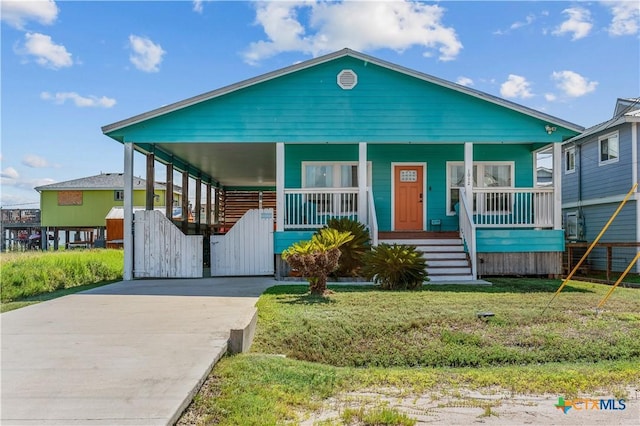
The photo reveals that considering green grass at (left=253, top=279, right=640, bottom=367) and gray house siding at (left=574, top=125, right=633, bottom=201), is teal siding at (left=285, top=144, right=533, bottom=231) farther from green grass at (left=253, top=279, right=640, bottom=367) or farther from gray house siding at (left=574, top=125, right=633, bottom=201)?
green grass at (left=253, top=279, right=640, bottom=367)

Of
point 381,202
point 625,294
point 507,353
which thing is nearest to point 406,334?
point 507,353

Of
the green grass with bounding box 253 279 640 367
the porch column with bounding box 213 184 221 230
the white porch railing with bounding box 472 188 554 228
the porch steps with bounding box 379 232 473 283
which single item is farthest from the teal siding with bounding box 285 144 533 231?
the porch column with bounding box 213 184 221 230

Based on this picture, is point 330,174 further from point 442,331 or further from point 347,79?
point 442,331

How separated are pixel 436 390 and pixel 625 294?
6.76m

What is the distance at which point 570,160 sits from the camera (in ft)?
67.7

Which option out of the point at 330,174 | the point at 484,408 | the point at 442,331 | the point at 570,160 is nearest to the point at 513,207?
the point at 330,174

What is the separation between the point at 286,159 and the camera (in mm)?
14320

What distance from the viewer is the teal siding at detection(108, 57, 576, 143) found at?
1218 cm

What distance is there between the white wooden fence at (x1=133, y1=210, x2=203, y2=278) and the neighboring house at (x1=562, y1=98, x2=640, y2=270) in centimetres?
1161

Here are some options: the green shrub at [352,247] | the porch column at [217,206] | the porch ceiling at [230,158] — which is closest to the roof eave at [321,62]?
the porch ceiling at [230,158]

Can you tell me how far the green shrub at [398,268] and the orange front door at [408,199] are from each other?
4529mm

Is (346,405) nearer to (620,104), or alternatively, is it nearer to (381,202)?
(381,202)

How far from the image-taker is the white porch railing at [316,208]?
12.2 meters

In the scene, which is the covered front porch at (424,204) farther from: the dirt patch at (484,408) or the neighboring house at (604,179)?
the dirt patch at (484,408)
